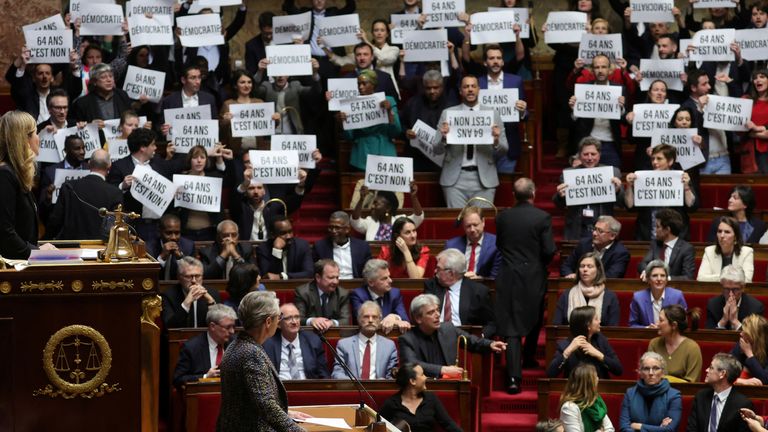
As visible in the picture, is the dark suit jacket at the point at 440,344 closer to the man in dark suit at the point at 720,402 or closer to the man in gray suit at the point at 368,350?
the man in gray suit at the point at 368,350

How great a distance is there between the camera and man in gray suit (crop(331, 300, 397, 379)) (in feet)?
27.7

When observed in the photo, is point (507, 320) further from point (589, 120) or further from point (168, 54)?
point (168, 54)

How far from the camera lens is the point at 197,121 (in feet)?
35.5

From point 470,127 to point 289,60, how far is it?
1789mm

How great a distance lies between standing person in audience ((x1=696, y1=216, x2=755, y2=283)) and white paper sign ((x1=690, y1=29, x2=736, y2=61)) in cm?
269

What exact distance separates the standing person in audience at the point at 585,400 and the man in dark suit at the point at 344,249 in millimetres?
2193

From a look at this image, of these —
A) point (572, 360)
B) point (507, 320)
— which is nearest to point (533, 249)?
point (507, 320)

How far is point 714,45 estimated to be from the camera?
11.9 metres

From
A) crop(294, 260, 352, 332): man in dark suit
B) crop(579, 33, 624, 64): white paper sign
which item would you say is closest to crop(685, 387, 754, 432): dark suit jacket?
crop(294, 260, 352, 332): man in dark suit

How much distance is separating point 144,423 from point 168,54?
24.9 feet

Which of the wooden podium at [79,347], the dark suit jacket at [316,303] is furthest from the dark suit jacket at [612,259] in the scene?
the wooden podium at [79,347]

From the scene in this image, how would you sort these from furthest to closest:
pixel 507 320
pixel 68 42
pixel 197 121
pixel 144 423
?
pixel 68 42 < pixel 197 121 < pixel 507 320 < pixel 144 423

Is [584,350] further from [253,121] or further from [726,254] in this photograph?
[253,121]

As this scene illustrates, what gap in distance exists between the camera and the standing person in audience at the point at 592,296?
29.4 ft
